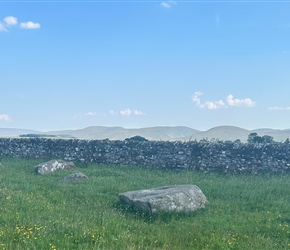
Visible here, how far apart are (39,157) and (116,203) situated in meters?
14.1

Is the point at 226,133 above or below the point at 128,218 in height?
above

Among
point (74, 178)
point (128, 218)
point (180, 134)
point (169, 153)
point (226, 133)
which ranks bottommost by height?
point (128, 218)

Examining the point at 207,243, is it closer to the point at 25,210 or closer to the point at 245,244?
the point at 245,244

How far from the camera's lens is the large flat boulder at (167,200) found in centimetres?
1139

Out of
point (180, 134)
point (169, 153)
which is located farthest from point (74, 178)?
point (180, 134)

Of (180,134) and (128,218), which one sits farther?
(180,134)

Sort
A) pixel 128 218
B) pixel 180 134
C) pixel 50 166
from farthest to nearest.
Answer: pixel 180 134
pixel 50 166
pixel 128 218

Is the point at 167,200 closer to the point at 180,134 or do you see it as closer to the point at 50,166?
the point at 50,166

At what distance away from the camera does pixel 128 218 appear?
1078cm

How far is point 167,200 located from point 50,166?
1067 cm

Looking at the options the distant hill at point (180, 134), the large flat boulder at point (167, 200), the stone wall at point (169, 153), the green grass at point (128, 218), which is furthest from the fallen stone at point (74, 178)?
the distant hill at point (180, 134)

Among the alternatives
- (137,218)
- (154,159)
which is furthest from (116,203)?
(154,159)

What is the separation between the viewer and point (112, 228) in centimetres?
923

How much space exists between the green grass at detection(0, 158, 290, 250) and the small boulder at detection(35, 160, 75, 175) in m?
1.95
